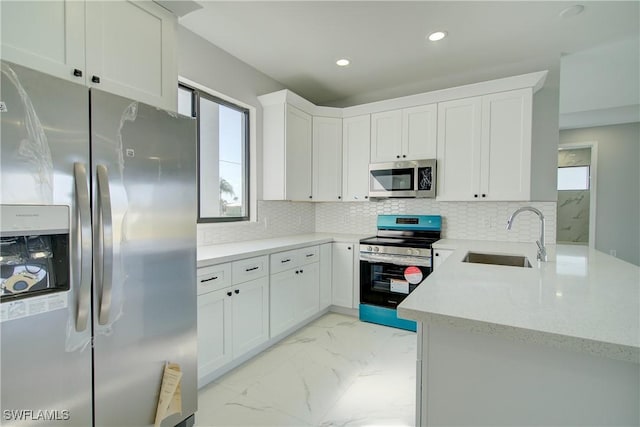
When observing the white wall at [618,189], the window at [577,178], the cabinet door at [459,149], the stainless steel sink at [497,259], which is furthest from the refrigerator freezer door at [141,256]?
the white wall at [618,189]

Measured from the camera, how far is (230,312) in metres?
2.24

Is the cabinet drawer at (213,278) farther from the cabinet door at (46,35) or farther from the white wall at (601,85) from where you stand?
the white wall at (601,85)

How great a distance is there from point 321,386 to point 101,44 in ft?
7.77

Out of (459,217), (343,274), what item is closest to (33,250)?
(343,274)

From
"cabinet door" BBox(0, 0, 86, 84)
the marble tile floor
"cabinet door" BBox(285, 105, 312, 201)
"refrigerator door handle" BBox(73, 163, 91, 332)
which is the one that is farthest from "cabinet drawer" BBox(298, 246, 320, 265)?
"cabinet door" BBox(0, 0, 86, 84)

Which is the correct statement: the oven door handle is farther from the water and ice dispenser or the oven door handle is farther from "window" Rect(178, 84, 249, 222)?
the water and ice dispenser

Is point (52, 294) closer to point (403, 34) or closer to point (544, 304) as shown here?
point (544, 304)

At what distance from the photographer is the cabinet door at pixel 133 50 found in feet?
4.61

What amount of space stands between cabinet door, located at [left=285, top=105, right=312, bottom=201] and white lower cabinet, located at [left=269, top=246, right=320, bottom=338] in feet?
2.26

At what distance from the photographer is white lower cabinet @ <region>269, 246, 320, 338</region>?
270 centimetres

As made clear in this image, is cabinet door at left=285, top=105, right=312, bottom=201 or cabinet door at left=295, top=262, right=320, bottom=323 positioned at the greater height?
cabinet door at left=285, top=105, right=312, bottom=201

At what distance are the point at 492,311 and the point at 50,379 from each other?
1.66 m

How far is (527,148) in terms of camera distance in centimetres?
284

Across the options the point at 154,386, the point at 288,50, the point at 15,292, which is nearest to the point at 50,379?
the point at 15,292
